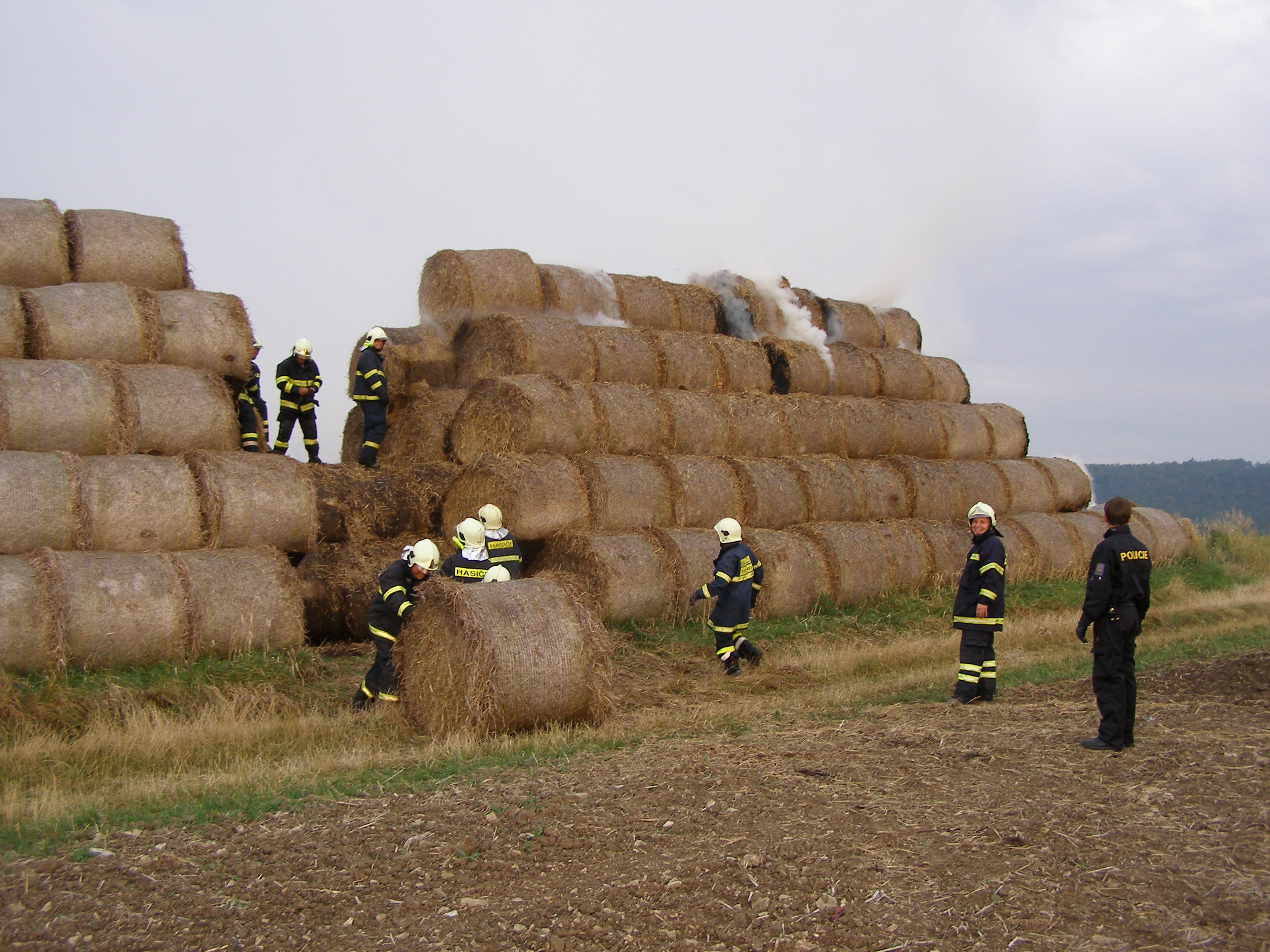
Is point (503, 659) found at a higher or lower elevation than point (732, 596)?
lower

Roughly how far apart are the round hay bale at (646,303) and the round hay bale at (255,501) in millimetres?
6166

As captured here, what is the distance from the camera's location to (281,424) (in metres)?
15.1

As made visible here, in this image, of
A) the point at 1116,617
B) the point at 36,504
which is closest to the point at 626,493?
the point at 36,504

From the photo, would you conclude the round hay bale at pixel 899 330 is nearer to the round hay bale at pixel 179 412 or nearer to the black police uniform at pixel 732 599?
the black police uniform at pixel 732 599

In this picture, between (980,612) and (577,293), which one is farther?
(577,293)

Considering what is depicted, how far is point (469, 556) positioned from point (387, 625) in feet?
3.72

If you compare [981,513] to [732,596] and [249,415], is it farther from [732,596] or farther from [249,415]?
[249,415]

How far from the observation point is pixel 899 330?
20.9m

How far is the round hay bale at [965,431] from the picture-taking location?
1909cm

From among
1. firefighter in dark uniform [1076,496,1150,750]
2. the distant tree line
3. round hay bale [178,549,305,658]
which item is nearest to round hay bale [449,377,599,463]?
round hay bale [178,549,305,658]

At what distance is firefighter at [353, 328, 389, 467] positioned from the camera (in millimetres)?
14656

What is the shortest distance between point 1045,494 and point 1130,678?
12.6 m

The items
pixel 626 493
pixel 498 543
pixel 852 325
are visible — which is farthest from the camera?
pixel 852 325

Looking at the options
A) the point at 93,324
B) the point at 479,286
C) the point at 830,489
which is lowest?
the point at 830,489
